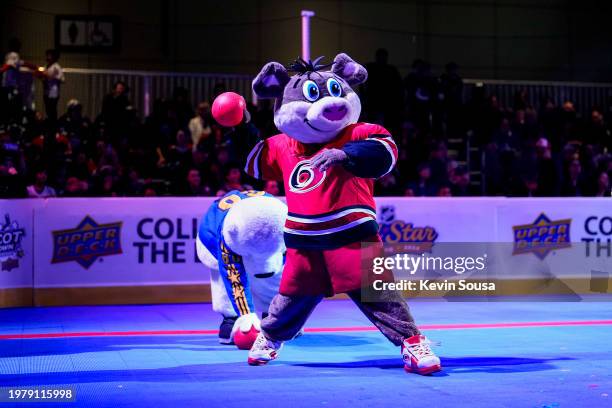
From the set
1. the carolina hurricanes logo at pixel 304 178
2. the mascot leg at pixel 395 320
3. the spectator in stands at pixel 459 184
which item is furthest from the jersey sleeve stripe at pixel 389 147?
the spectator in stands at pixel 459 184

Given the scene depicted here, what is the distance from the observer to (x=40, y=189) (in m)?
11.3

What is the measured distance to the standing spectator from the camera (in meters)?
13.9

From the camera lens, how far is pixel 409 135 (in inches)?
572

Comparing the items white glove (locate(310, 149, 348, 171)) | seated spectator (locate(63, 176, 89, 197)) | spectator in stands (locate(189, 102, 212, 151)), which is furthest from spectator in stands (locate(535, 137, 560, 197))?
white glove (locate(310, 149, 348, 171))

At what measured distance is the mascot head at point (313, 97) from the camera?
572cm

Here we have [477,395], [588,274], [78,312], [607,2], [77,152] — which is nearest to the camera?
[477,395]

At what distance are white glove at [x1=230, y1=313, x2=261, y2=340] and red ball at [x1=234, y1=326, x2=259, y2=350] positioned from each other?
0.07 ft

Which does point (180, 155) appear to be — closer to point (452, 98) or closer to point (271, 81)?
point (452, 98)

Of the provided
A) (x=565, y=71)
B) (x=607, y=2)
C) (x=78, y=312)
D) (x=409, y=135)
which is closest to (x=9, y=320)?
Answer: (x=78, y=312)

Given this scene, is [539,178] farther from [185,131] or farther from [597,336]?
[597,336]

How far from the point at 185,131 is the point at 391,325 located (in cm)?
862

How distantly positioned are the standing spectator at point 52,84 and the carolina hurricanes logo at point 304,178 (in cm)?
882

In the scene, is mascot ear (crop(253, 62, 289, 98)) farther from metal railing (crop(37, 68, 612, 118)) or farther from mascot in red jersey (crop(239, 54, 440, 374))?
metal railing (crop(37, 68, 612, 118))

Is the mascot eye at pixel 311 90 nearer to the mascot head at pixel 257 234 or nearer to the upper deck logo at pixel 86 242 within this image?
the mascot head at pixel 257 234
